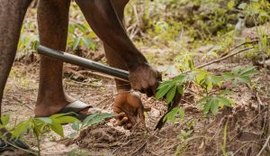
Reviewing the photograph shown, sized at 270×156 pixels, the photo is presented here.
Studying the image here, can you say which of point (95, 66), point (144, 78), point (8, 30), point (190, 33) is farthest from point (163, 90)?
point (190, 33)

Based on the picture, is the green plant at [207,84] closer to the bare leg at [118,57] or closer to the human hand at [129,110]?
the human hand at [129,110]

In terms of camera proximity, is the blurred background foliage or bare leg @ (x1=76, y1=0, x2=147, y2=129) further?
the blurred background foliage

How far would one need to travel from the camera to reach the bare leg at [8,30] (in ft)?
7.97

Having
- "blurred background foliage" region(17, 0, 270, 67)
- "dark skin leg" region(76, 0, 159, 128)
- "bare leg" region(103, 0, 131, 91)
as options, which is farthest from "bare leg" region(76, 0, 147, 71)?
"blurred background foliage" region(17, 0, 270, 67)

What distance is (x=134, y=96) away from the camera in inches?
111

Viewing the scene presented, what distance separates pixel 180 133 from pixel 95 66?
536 millimetres

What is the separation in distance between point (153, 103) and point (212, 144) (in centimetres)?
116

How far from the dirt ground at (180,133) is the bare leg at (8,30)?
47 centimetres

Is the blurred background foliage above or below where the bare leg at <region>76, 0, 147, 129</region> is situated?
below

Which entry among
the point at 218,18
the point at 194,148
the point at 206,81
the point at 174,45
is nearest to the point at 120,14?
the point at 206,81

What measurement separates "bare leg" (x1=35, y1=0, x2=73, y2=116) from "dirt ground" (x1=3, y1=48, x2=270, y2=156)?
0.67 feet

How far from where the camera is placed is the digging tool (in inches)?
105

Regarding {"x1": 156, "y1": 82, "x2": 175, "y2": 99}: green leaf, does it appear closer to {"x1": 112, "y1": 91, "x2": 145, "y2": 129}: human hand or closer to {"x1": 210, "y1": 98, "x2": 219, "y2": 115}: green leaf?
{"x1": 210, "y1": 98, "x2": 219, "y2": 115}: green leaf

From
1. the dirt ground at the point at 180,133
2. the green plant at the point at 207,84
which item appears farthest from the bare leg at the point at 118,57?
the green plant at the point at 207,84
